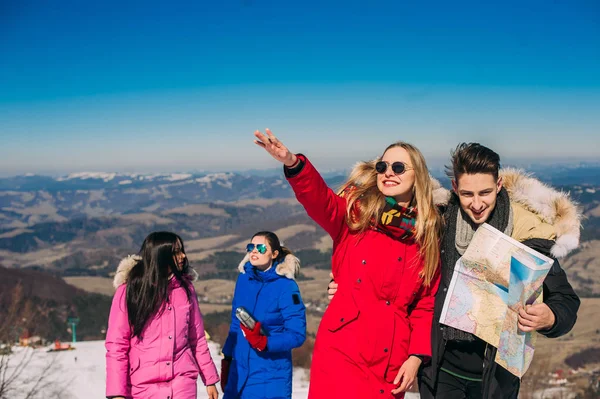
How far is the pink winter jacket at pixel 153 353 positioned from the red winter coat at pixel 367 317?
151 cm

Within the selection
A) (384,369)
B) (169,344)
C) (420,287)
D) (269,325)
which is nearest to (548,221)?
(420,287)

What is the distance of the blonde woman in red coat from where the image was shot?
335 cm

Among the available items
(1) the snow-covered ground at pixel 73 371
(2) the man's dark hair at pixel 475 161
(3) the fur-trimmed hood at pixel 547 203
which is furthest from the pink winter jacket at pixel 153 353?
(1) the snow-covered ground at pixel 73 371

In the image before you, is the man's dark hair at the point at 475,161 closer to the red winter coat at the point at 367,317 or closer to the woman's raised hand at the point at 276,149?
the red winter coat at the point at 367,317

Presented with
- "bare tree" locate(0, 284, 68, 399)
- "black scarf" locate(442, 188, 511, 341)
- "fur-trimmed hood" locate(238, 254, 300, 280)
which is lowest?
"bare tree" locate(0, 284, 68, 399)

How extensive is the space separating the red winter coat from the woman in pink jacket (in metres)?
1.53

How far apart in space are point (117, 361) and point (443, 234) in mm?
2924

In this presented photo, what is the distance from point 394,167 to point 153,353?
2669 mm

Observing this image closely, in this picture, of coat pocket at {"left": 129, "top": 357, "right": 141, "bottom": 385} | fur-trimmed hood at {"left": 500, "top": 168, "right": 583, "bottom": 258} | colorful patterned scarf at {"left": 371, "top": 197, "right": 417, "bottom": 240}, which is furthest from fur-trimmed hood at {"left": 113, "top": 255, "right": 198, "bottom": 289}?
fur-trimmed hood at {"left": 500, "top": 168, "right": 583, "bottom": 258}

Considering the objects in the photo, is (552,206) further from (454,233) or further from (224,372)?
(224,372)

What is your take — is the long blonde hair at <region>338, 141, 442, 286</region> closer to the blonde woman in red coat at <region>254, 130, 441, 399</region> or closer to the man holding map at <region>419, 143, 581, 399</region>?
the blonde woman in red coat at <region>254, 130, 441, 399</region>

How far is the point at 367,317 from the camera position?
3363mm

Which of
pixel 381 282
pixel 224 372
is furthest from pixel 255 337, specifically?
pixel 381 282

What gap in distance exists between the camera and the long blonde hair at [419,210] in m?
3.45
